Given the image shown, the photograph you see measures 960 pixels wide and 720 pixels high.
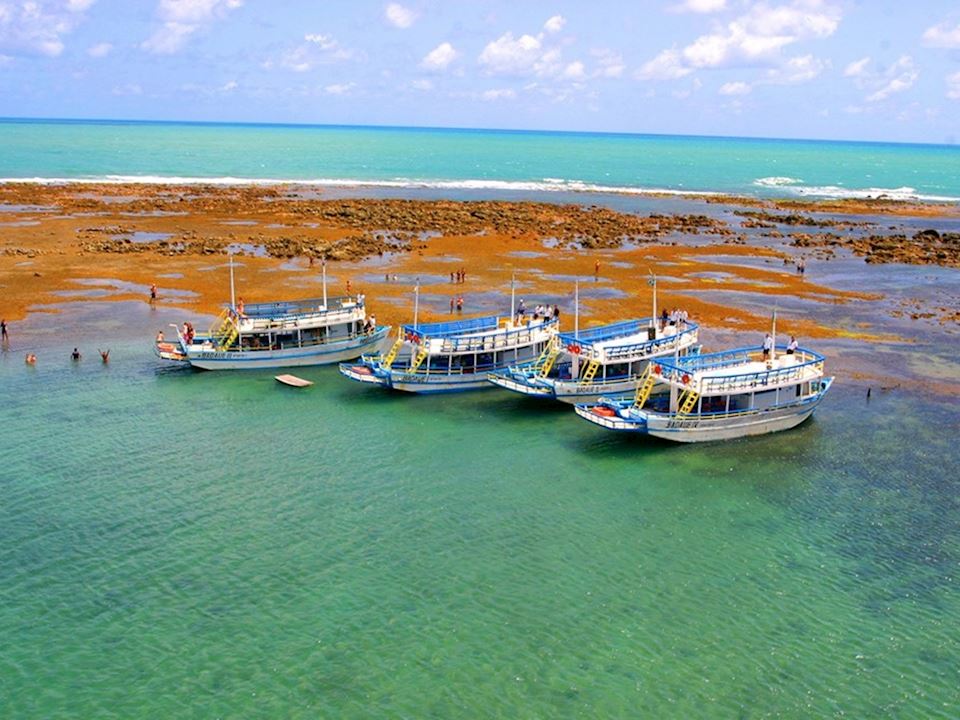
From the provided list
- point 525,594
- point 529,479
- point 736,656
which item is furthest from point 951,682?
point 529,479

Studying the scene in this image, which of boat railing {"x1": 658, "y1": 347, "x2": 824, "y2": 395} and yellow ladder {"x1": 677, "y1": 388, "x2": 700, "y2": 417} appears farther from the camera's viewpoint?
boat railing {"x1": 658, "y1": 347, "x2": 824, "y2": 395}

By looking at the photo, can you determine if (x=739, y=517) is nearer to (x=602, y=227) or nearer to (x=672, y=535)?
(x=672, y=535)

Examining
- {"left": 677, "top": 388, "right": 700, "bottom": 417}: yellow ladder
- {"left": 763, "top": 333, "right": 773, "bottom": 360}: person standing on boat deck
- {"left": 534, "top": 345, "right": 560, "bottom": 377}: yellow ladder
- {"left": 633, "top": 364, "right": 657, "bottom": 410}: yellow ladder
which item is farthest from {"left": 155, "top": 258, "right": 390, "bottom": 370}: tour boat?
{"left": 763, "top": 333, "right": 773, "bottom": 360}: person standing on boat deck

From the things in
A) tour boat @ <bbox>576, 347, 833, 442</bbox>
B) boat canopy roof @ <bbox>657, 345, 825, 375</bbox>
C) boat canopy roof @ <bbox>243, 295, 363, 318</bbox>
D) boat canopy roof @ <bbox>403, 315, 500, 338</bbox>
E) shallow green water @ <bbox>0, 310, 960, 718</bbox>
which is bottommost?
shallow green water @ <bbox>0, 310, 960, 718</bbox>

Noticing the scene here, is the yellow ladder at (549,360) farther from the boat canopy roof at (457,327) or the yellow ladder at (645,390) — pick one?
the yellow ladder at (645,390)

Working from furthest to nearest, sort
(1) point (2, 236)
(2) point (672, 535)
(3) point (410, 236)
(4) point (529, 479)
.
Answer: (3) point (410, 236), (1) point (2, 236), (4) point (529, 479), (2) point (672, 535)

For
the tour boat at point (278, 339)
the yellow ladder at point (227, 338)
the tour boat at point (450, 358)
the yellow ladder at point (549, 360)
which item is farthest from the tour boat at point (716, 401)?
the yellow ladder at point (227, 338)

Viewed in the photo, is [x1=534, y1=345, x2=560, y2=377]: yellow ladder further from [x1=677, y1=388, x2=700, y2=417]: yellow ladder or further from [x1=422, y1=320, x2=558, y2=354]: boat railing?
[x1=677, y1=388, x2=700, y2=417]: yellow ladder
